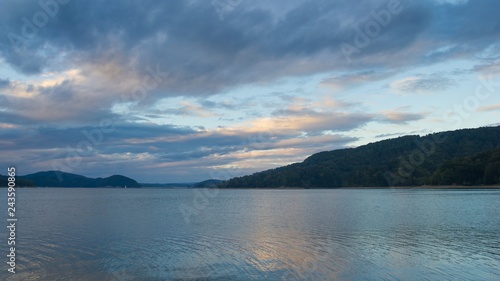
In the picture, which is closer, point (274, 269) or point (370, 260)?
point (274, 269)

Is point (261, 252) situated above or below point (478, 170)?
below

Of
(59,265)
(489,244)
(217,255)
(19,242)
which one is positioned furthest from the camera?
(19,242)

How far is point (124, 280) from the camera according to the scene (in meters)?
23.3

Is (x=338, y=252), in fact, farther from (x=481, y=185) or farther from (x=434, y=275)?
(x=481, y=185)

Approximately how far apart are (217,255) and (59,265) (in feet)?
36.3

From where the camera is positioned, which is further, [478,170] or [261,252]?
[478,170]

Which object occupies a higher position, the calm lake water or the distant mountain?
the distant mountain

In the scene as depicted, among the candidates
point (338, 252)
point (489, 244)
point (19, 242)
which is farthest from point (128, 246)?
point (489, 244)

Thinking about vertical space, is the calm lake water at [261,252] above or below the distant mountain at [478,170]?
below

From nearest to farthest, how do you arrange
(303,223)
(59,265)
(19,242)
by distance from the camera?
(59,265)
(19,242)
(303,223)

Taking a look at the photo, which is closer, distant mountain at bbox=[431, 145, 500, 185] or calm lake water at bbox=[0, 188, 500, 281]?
calm lake water at bbox=[0, 188, 500, 281]

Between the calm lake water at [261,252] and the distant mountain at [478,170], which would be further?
the distant mountain at [478,170]

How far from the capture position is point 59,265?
2720cm

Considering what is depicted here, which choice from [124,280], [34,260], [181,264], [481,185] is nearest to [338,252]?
[181,264]
